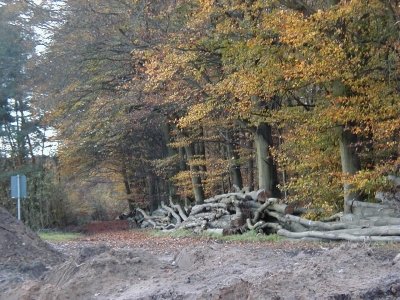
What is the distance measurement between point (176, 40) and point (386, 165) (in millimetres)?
7918

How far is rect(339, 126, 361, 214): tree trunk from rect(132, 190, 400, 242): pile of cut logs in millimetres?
383

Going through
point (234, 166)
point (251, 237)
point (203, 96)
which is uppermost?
point (203, 96)

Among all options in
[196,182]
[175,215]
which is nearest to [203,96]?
[175,215]

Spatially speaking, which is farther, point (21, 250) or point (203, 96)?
point (203, 96)

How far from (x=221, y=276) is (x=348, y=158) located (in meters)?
9.80

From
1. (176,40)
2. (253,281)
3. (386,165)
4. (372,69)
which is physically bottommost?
(253,281)

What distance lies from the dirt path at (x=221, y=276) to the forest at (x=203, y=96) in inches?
229

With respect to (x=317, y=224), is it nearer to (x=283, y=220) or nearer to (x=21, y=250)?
(x=283, y=220)

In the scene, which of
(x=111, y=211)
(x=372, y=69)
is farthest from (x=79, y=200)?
(x=372, y=69)

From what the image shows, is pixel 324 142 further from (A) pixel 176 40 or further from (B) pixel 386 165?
(A) pixel 176 40

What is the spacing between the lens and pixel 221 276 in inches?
318

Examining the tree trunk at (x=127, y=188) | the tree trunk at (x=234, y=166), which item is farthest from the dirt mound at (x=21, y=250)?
the tree trunk at (x=127, y=188)

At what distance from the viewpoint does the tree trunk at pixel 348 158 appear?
54.7 feet

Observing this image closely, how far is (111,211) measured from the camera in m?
45.7
